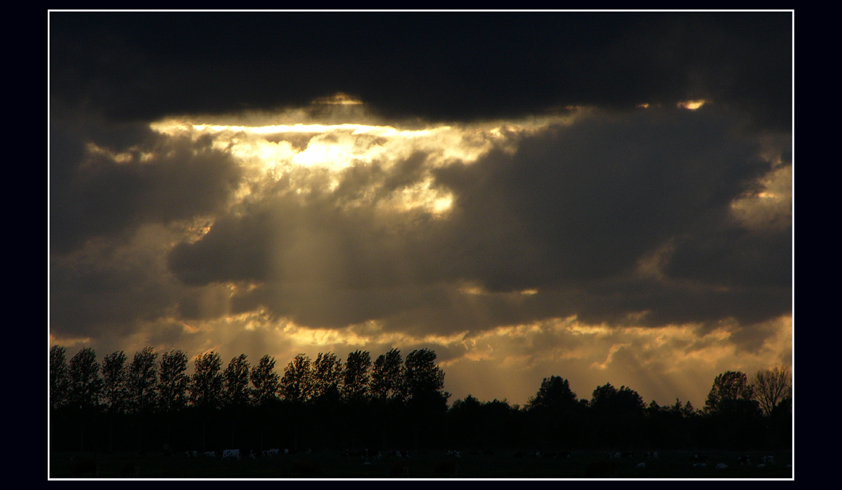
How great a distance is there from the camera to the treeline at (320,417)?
124m

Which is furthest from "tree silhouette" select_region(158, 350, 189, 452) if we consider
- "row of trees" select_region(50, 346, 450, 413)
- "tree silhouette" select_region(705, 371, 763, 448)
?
"tree silhouette" select_region(705, 371, 763, 448)

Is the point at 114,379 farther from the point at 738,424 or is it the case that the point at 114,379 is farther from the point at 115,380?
the point at 738,424

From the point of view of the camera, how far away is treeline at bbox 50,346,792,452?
123875 mm

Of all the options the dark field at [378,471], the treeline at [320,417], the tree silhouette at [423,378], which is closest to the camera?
the dark field at [378,471]

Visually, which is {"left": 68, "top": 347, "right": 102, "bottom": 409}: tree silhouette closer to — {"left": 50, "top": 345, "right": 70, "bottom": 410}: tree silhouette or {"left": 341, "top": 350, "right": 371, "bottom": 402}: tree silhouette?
{"left": 50, "top": 345, "right": 70, "bottom": 410}: tree silhouette

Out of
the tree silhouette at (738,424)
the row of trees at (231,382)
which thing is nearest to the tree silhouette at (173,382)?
the row of trees at (231,382)

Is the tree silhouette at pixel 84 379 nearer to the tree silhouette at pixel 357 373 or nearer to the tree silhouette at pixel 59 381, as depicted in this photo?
the tree silhouette at pixel 59 381

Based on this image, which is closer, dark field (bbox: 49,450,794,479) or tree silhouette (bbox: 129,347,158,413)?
dark field (bbox: 49,450,794,479)

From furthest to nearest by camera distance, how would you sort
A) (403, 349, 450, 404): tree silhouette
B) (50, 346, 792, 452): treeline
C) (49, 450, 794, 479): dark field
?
(403, 349, 450, 404): tree silhouette, (50, 346, 792, 452): treeline, (49, 450, 794, 479): dark field

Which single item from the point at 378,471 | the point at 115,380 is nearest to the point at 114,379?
the point at 115,380

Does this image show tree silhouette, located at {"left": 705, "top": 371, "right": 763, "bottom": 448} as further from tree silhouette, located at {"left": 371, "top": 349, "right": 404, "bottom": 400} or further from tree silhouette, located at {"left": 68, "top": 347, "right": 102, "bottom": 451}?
tree silhouette, located at {"left": 68, "top": 347, "right": 102, "bottom": 451}

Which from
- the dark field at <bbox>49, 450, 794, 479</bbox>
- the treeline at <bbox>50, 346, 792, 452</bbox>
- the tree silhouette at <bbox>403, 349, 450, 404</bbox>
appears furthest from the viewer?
the tree silhouette at <bbox>403, 349, 450, 404</bbox>
